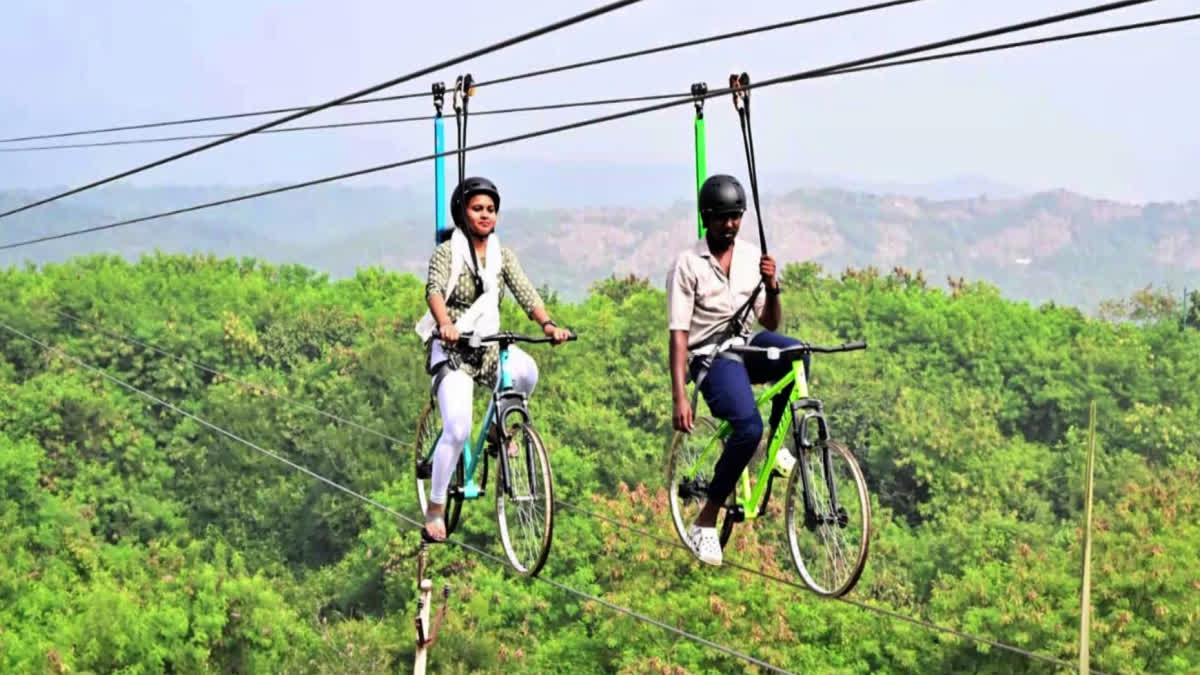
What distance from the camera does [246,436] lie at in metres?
78.6

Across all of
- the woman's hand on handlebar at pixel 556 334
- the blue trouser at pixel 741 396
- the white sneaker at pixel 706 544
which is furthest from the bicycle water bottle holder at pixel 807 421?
the woman's hand on handlebar at pixel 556 334

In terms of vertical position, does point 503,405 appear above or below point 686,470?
above

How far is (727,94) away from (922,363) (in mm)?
79998

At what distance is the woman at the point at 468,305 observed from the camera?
9.89 m

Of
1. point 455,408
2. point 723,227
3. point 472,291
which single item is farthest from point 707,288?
point 455,408

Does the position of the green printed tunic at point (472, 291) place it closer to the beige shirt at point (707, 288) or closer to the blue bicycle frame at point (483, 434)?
the blue bicycle frame at point (483, 434)

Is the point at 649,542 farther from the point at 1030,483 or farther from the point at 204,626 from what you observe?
the point at 1030,483

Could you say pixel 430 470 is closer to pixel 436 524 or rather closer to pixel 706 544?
pixel 436 524

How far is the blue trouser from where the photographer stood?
9.15 metres

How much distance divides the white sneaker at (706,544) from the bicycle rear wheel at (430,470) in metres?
1.53

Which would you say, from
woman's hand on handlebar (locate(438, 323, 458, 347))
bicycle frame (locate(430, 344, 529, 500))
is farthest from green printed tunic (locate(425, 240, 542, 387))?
woman's hand on handlebar (locate(438, 323, 458, 347))

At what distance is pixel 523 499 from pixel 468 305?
1.09 metres

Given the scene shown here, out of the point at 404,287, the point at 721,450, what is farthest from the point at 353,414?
the point at 721,450

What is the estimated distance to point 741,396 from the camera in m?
9.16
